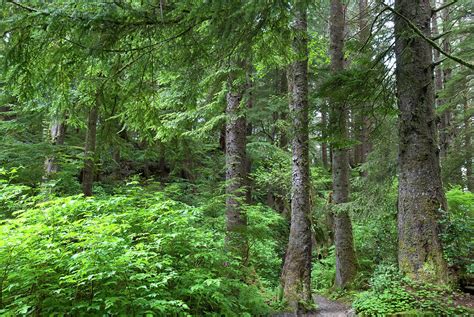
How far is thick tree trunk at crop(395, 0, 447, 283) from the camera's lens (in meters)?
4.92

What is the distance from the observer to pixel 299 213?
23.0 feet

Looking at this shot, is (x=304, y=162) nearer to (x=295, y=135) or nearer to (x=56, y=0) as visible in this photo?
(x=295, y=135)

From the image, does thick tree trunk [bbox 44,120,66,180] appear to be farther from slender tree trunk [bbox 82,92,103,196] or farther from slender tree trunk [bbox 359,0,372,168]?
slender tree trunk [bbox 359,0,372,168]

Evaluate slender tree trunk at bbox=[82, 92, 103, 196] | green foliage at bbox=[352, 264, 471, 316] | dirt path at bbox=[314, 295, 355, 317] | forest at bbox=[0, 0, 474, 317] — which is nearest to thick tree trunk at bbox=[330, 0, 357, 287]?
forest at bbox=[0, 0, 474, 317]

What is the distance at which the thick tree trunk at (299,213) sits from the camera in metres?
6.79

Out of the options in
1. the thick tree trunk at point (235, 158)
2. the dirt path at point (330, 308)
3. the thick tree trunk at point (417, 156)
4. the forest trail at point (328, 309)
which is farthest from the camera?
A: the thick tree trunk at point (235, 158)

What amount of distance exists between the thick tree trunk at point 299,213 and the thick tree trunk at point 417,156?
2.06m

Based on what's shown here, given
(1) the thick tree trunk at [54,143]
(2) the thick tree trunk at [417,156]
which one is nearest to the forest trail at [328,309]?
(2) the thick tree trunk at [417,156]

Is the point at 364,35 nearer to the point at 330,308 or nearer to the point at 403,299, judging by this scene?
the point at 330,308

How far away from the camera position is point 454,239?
480 cm

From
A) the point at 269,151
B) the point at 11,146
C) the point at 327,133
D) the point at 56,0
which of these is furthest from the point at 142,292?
the point at 269,151

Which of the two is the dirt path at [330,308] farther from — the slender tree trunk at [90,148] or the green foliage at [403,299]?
the slender tree trunk at [90,148]

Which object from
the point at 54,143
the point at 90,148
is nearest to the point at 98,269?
the point at 90,148

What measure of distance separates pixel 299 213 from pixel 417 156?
2.68m
